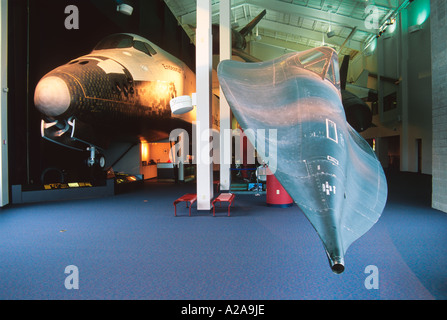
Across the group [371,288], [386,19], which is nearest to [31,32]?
[371,288]

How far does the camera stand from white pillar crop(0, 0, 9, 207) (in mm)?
7371

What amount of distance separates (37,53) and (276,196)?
8.03m

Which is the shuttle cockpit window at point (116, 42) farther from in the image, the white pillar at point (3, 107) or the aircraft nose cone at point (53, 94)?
the aircraft nose cone at point (53, 94)

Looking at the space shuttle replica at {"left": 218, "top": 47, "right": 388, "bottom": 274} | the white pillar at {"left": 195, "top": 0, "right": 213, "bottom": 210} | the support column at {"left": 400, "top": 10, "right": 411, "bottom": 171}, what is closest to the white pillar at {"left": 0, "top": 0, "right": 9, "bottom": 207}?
the white pillar at {"left": 195, "top": 0, "right": 213, "bottom": 210}

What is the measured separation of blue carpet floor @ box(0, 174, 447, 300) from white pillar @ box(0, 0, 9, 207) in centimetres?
166

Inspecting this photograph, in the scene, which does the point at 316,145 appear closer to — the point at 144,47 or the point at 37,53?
the point at 144,47

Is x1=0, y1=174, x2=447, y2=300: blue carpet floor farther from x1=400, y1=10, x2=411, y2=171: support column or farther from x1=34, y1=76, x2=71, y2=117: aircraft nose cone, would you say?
x1=400, y1=10, x2=411, y2=171: support column

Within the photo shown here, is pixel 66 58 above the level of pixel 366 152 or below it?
above

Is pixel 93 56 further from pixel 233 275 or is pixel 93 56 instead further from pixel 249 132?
pixel 233 275

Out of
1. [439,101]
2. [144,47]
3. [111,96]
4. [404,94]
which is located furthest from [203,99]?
[404,94]

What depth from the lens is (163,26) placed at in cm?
1364

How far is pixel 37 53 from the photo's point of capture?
28.3 ft

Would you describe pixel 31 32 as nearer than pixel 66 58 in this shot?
Yes
